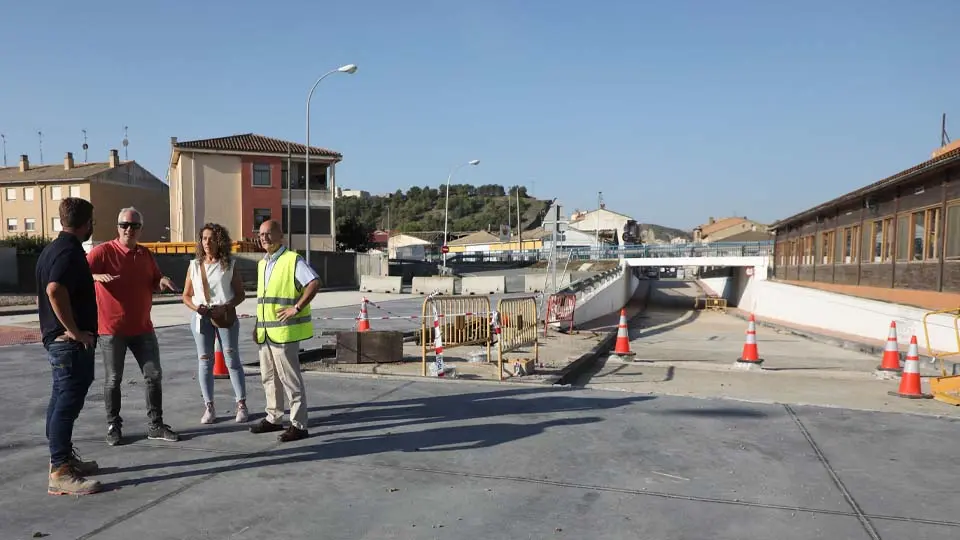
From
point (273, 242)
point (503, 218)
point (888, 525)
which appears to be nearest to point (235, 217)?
point (273, 242)

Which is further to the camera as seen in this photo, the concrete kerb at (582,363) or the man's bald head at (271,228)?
the concrete kerb at (582,363)

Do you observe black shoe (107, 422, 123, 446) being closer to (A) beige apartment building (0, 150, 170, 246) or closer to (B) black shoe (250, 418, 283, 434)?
(B) black shoe (250, 418, 283, 434)

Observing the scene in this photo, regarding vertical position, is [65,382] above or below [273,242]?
below

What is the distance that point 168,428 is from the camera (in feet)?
17.9

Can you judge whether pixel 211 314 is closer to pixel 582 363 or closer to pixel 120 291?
pixel 120 291

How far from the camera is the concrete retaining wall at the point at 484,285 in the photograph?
3940cm

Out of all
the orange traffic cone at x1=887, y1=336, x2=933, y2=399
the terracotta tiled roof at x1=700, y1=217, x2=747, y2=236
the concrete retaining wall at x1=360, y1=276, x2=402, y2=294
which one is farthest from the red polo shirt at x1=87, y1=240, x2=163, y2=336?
the terracotta tiled roof at x1=700, y1=217, x2=747, y2=236

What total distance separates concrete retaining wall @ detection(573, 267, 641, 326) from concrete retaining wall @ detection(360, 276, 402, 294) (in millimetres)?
12506

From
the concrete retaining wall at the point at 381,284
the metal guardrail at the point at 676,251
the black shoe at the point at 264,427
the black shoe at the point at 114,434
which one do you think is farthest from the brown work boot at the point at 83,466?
the concrete retaining wall at the point at 381,284

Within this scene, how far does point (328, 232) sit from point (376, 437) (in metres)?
44.9

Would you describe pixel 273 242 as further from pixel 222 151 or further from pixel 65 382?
pixel 222 151

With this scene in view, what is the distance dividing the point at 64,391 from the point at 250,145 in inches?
1814

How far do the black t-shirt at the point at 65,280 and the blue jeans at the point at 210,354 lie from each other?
1600mm

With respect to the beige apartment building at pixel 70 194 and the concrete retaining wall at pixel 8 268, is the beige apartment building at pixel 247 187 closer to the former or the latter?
the concrete retaining wall at pixel 8 268
